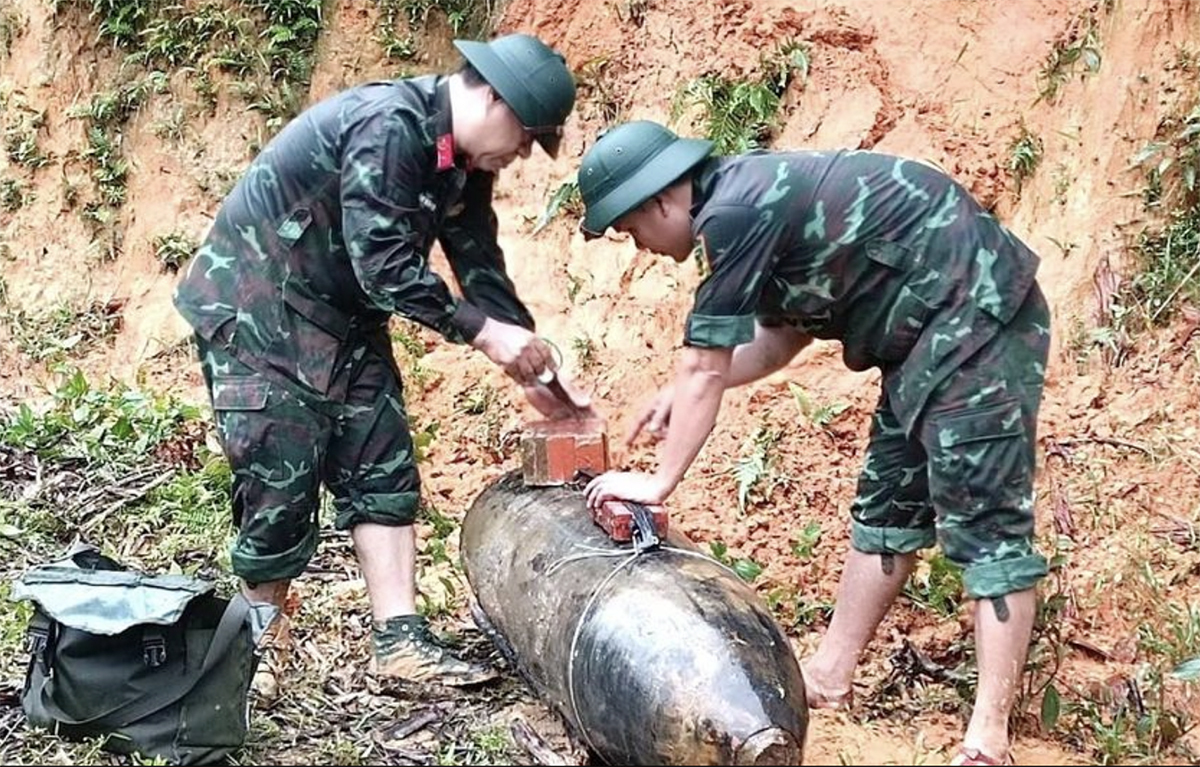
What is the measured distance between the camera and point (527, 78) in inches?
178

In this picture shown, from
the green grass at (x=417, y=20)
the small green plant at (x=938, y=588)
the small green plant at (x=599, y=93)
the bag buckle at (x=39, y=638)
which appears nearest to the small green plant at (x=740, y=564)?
the small green plant at (x=938, y=588)

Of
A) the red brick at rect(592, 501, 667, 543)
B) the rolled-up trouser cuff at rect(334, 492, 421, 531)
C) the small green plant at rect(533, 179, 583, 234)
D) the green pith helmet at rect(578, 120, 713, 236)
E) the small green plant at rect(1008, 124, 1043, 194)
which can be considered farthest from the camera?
the small green plant at rect(533, 179, 583, 234)

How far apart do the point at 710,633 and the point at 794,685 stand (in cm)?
28

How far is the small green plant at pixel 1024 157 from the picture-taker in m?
6.69

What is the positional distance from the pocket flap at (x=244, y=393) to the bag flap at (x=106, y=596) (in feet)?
2.16

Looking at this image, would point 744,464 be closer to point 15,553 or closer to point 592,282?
point 592,282

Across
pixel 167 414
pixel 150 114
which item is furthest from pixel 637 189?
pixel 150 114

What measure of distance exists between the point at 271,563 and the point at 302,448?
46 cm

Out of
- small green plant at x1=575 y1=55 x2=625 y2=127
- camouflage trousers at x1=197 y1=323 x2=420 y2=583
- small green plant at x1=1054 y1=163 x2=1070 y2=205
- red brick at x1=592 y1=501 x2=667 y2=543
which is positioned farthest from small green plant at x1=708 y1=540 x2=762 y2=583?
small green plant at x1=575 y1=55 x2=625 y2=127

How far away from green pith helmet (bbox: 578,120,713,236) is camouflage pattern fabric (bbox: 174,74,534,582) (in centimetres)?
71

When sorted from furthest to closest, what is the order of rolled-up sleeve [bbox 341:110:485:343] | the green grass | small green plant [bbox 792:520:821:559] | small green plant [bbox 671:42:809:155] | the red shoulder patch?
the green grass
small green plant [bbox 671:42:809:155]
small green plant [bbox 792:520:821:559]
the red shoulder patch
rolled-up sleeve [bbox 341:110:485:343]

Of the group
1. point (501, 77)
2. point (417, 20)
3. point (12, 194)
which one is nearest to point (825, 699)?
point (501, 77)

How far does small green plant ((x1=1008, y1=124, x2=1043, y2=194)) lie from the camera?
6.69m

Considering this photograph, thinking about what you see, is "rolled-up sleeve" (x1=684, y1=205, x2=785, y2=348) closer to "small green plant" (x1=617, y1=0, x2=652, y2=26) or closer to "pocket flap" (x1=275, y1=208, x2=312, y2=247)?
"pocket flap" (x1=275, y1=208, x2=312, y2=247)
